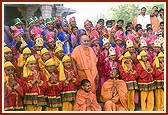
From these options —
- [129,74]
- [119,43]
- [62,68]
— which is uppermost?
[119,43]

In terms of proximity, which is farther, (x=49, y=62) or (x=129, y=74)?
(x=129, y=74)

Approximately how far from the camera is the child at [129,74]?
11922 millimetres

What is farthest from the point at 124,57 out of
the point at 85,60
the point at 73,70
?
the point at 73,70

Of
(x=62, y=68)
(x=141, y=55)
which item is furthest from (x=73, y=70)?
(x=141, y=55)

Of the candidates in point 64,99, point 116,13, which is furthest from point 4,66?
point 116,13

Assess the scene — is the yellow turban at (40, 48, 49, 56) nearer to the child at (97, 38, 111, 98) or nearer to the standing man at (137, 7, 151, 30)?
the child at (97, 38, 111, 98)

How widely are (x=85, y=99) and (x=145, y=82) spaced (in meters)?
0.92

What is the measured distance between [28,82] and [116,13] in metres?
1.64

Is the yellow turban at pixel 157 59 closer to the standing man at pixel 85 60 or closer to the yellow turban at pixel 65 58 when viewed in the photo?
the standing man at pixel 85 60

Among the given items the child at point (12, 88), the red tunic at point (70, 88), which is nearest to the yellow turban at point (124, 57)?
the red tunic at point (70, 88)

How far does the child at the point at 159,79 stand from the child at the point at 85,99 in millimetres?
926

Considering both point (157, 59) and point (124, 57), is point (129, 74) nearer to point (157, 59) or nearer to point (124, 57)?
point (124, 57)

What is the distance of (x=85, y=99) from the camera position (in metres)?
11.9

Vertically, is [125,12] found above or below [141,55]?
above
